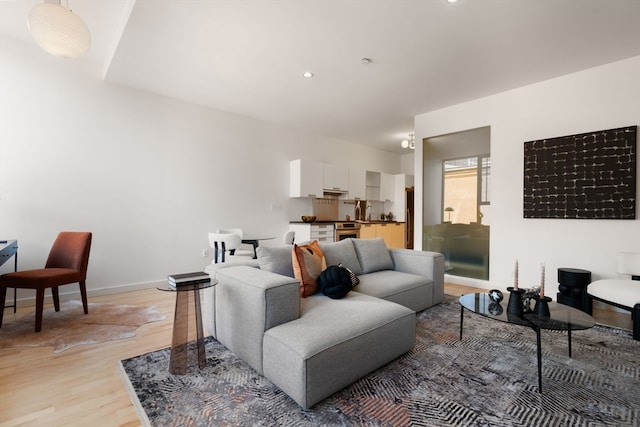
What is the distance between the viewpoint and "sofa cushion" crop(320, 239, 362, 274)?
3.15 m

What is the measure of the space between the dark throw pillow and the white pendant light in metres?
Result: 2.63

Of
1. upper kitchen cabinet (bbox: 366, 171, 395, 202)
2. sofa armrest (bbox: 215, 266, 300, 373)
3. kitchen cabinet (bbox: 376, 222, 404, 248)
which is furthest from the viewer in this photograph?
upper kitchen cabinet (bbox: 366, 171, 395, 202)

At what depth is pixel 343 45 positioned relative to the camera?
303cm

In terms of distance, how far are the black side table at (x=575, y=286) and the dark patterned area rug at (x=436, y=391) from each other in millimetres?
837

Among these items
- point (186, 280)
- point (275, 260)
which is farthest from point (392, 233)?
point (186, 280)

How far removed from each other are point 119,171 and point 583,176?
5.86 meters

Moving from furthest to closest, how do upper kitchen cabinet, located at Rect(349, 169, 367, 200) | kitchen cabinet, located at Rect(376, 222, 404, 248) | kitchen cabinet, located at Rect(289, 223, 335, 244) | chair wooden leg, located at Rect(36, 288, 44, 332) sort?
kitchen cabinet, located at Rect(376, 222, 404, 248) < upper kitchen cabinet, located at Rect(349, 169, 367, 200) < kitchen cabinet, located at Rect(289, 223, 335, 244) < chair wooden leg, located at Rect(36, 288, 44, 332)

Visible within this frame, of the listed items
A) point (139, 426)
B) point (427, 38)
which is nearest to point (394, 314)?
point (139, 426)

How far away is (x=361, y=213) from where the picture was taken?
7.55m

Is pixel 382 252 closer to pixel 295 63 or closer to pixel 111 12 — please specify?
pixel 295 63

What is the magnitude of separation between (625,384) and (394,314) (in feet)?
4.86

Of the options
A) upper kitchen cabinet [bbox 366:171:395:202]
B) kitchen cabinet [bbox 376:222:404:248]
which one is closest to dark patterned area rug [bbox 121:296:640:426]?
kitchen cabinet [bbox 376:222:404:248]

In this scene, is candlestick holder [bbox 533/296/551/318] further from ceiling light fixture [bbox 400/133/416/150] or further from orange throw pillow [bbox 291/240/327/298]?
ceiling light fixture [bbox 400/133/416/150]

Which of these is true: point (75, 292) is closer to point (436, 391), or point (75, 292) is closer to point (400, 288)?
point (400, 288)
